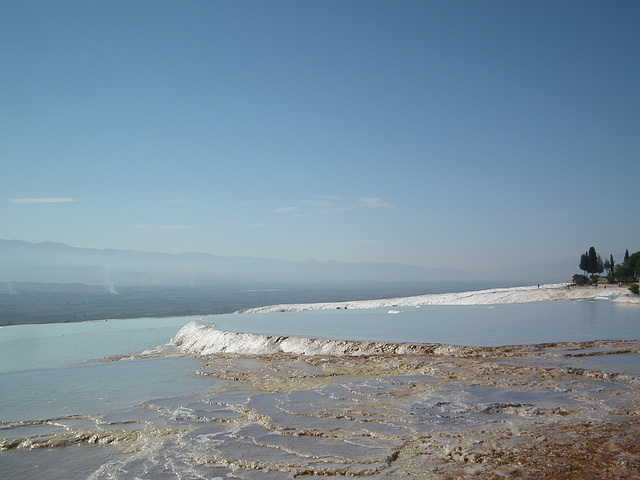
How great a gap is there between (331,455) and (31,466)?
4.44 m

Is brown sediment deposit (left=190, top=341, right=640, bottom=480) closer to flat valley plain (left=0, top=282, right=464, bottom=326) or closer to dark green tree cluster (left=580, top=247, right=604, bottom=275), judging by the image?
flat valley plain (left=0, top=282, right=464, bottom=326)

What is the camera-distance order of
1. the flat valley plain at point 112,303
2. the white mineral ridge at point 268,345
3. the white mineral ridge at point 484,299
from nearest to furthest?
the white mineral ridge at point 268,345 < the white mineral ridge at point 484,299 < the flat valley plain at point 112,303

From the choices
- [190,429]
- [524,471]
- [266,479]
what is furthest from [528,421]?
[190,429]

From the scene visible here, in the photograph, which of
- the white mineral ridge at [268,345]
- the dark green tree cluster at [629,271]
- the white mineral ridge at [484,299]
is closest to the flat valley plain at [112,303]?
the white mineral ridge at [484,299]

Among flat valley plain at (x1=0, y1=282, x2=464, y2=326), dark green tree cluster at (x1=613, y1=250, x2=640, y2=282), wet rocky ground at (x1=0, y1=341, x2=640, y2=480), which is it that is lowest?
flat valley plain at (x1=0, y1=282, x2=464, y2=326)

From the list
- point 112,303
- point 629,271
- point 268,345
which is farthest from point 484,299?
point 112,303

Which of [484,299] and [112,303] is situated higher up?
[484,299]

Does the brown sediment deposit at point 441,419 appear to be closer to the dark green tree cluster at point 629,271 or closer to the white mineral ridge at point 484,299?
the white mineral ridge at point 484,299

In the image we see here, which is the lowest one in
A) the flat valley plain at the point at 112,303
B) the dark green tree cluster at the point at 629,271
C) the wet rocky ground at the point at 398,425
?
the flat valley plain at the point at 112,303

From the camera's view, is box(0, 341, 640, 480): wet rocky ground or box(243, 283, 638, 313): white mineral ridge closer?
box(0, 341, 640, 480): wet rocky ground

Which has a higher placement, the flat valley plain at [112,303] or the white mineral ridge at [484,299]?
the white mineral ridge at [484,299]

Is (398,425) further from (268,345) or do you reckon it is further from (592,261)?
(592,261)

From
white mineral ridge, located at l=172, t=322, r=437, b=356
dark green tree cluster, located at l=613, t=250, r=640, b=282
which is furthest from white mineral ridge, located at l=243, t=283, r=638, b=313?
white mineral ridge, located at l=172, t=322, r=437, b=356

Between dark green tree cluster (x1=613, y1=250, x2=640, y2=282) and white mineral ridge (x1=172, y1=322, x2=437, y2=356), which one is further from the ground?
dark green tree cluster (x1=613, y1=250, x2=640, y2=282)
